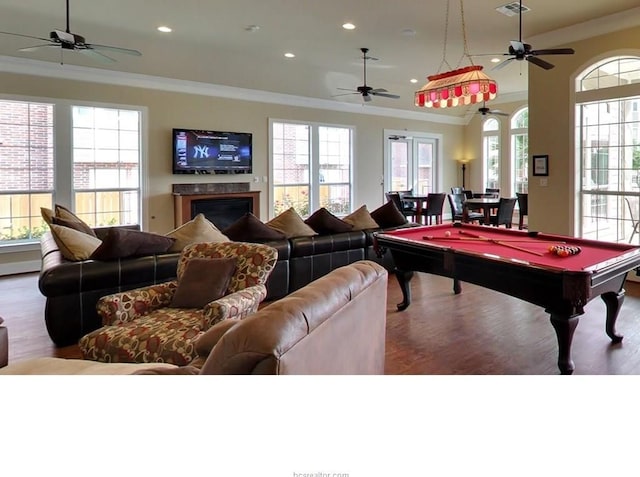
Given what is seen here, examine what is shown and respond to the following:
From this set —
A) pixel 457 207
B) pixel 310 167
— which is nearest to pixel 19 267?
pixel 310 167

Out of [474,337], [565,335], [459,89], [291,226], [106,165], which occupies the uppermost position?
[459,89]

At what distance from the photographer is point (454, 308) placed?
4.50m

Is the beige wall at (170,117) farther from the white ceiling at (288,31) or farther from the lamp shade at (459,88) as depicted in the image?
the lamp shade at (459,88)

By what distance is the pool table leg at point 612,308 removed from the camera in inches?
133

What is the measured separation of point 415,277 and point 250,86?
15.6ft

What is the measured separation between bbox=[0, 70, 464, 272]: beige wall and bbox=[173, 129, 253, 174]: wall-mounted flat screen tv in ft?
0.41

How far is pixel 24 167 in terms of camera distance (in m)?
6.40

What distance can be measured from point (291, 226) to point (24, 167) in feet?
13.5

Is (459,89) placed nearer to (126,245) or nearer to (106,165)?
(126,245)

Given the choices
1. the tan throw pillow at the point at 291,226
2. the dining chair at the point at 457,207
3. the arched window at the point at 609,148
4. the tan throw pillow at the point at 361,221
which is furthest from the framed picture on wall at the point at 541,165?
the tan throw pillow at the point at 291,226

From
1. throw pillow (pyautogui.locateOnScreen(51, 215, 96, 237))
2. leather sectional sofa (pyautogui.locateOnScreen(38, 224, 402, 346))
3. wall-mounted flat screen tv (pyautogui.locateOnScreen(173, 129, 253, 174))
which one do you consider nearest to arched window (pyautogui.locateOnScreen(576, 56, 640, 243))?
leather sectional sofa (pyautogui.locateOnScreen(38, 224, 402, 346))
